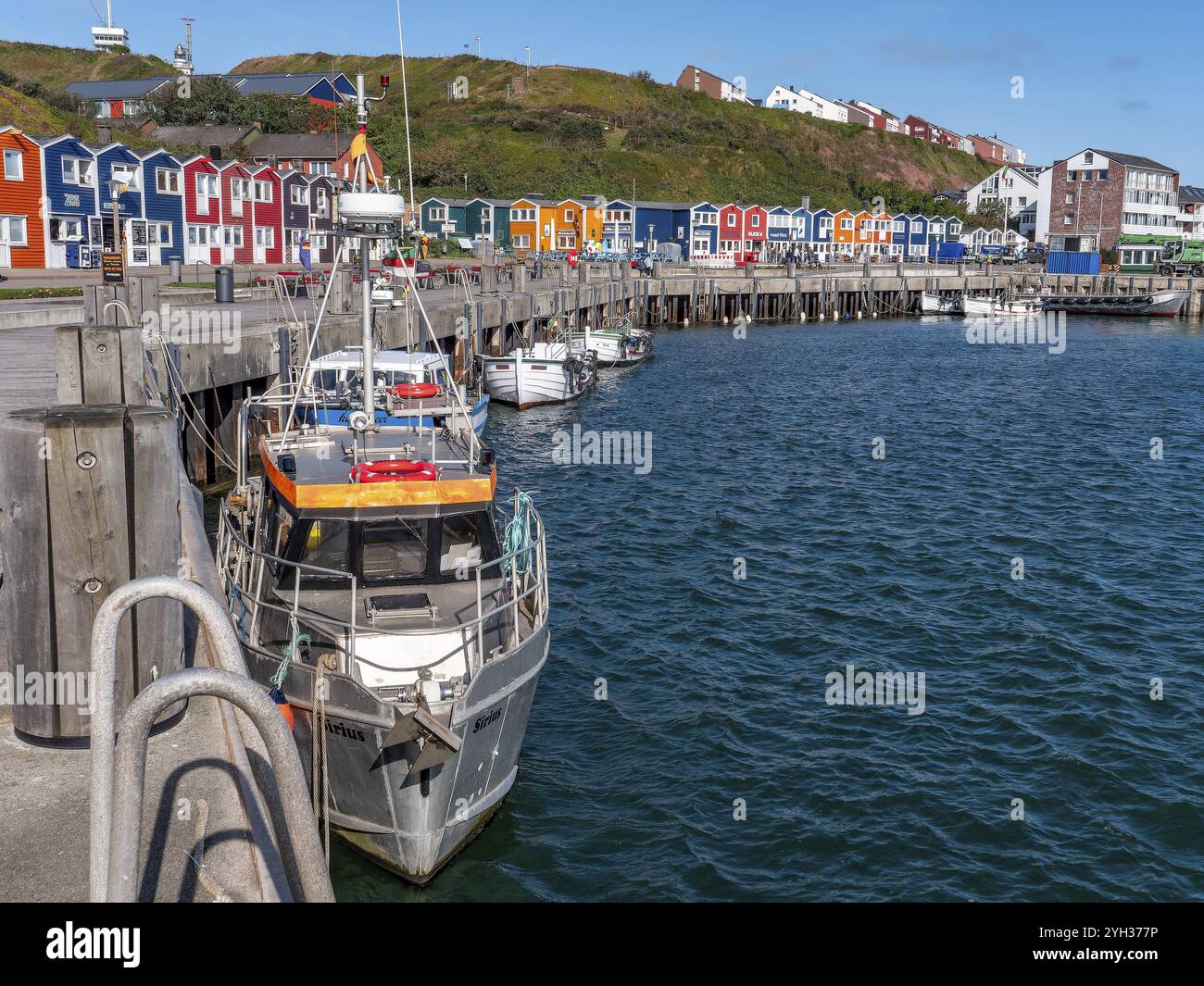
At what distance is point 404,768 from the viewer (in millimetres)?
11406

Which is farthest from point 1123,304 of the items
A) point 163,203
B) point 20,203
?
point 20,203

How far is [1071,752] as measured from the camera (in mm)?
15359


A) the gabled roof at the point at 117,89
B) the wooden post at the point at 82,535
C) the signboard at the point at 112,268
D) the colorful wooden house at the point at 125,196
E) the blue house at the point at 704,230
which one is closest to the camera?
the wooden post at the point at 82,535

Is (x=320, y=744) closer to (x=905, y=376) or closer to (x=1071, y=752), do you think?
(x=1071, y=752)

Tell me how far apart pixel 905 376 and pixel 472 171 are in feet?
275

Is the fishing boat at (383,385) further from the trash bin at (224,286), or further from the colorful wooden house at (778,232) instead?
the colorful wooden house at (778,232)

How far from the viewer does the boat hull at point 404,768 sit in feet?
37.5

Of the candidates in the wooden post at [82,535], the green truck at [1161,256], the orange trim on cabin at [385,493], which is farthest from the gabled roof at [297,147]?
the wooden post at [82,535]

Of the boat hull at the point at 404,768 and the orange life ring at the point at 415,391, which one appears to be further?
the orange life ring at the point at 415,391

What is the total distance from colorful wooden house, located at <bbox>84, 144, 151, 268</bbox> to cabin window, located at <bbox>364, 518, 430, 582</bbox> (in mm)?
54015

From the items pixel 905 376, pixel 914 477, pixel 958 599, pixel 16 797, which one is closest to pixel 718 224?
pixel 905 376

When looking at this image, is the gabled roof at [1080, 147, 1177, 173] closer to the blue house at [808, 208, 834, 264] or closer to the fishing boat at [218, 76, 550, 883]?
the blue house at [808, 208, 834, 264]

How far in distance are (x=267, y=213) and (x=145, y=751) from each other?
257 feet

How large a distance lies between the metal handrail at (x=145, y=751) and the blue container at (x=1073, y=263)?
12072cm
